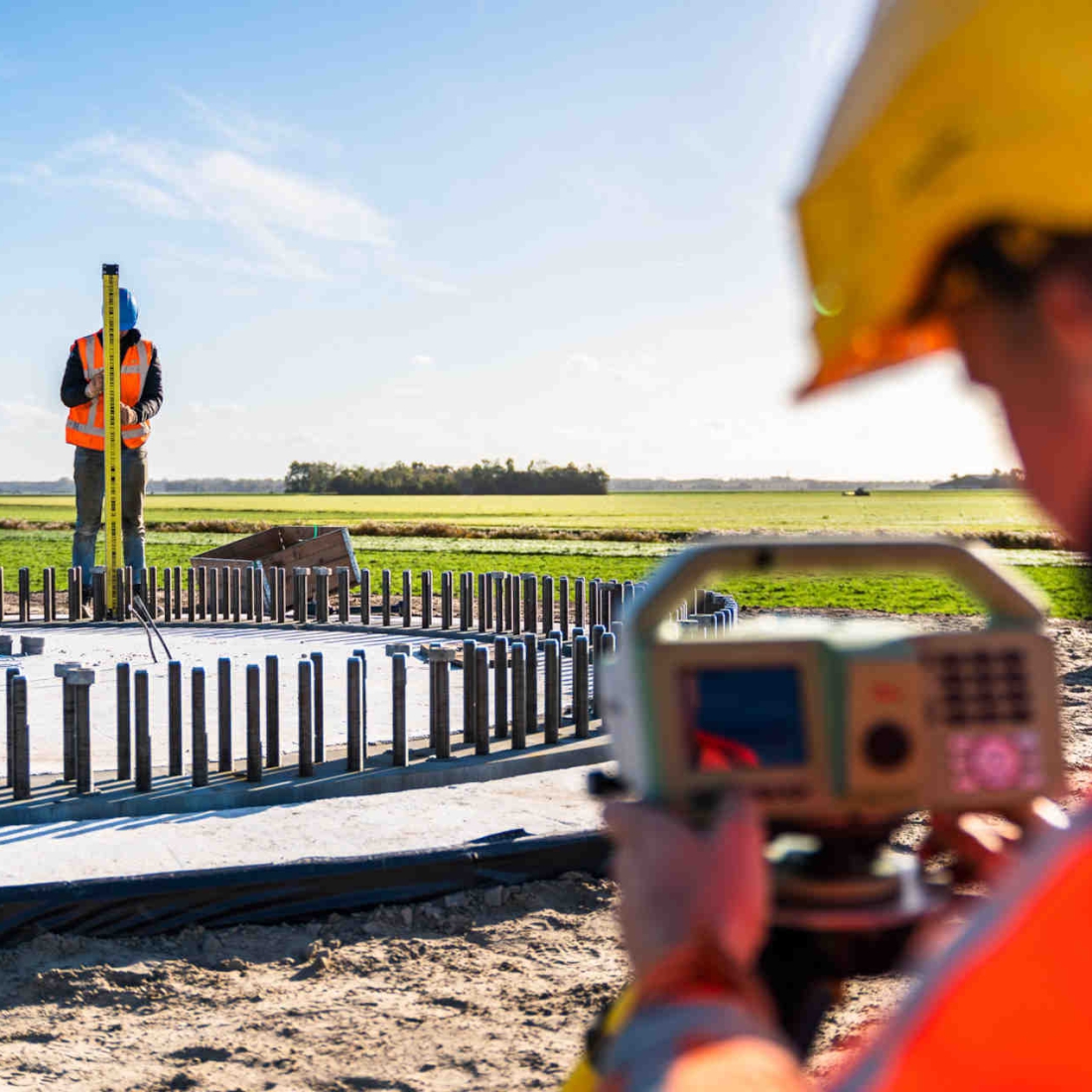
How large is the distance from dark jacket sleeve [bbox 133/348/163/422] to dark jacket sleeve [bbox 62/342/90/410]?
0.67 metres

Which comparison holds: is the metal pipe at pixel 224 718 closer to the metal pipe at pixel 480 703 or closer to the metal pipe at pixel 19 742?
the metal pipe at pixel 19 742

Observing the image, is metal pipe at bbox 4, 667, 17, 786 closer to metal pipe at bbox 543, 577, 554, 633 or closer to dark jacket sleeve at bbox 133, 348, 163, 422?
metal pipe at bbox 543, 577, 554, 633

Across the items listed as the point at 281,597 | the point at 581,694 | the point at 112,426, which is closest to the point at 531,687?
the point at 581,694

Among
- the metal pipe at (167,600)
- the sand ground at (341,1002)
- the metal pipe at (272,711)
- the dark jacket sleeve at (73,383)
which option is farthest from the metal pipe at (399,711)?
the dark jacket sleeve at (73,383)

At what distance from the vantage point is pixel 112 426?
46.4 feet

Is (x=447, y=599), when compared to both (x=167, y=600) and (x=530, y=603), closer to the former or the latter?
(x=530, y=603)

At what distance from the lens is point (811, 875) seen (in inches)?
50.9

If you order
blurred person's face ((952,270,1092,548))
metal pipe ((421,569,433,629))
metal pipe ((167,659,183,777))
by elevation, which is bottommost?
metal pipe ((167,659,183,777))

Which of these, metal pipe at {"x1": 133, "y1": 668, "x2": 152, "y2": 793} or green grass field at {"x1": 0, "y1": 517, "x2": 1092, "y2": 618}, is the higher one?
green grass field at {"x1": 0, "y1": 517, "x2": 1092, "y2": 618}

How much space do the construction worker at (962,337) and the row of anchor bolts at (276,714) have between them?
540 centimetres

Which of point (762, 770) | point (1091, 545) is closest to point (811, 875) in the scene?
point (762, 770)

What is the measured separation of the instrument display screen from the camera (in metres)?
1.25

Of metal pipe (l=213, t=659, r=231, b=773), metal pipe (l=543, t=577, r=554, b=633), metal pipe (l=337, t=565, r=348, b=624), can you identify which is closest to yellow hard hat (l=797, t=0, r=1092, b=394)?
metal pipe (l=213, t=659, r=231, b=773)

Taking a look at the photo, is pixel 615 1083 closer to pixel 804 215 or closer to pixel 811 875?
pixel 811 875
